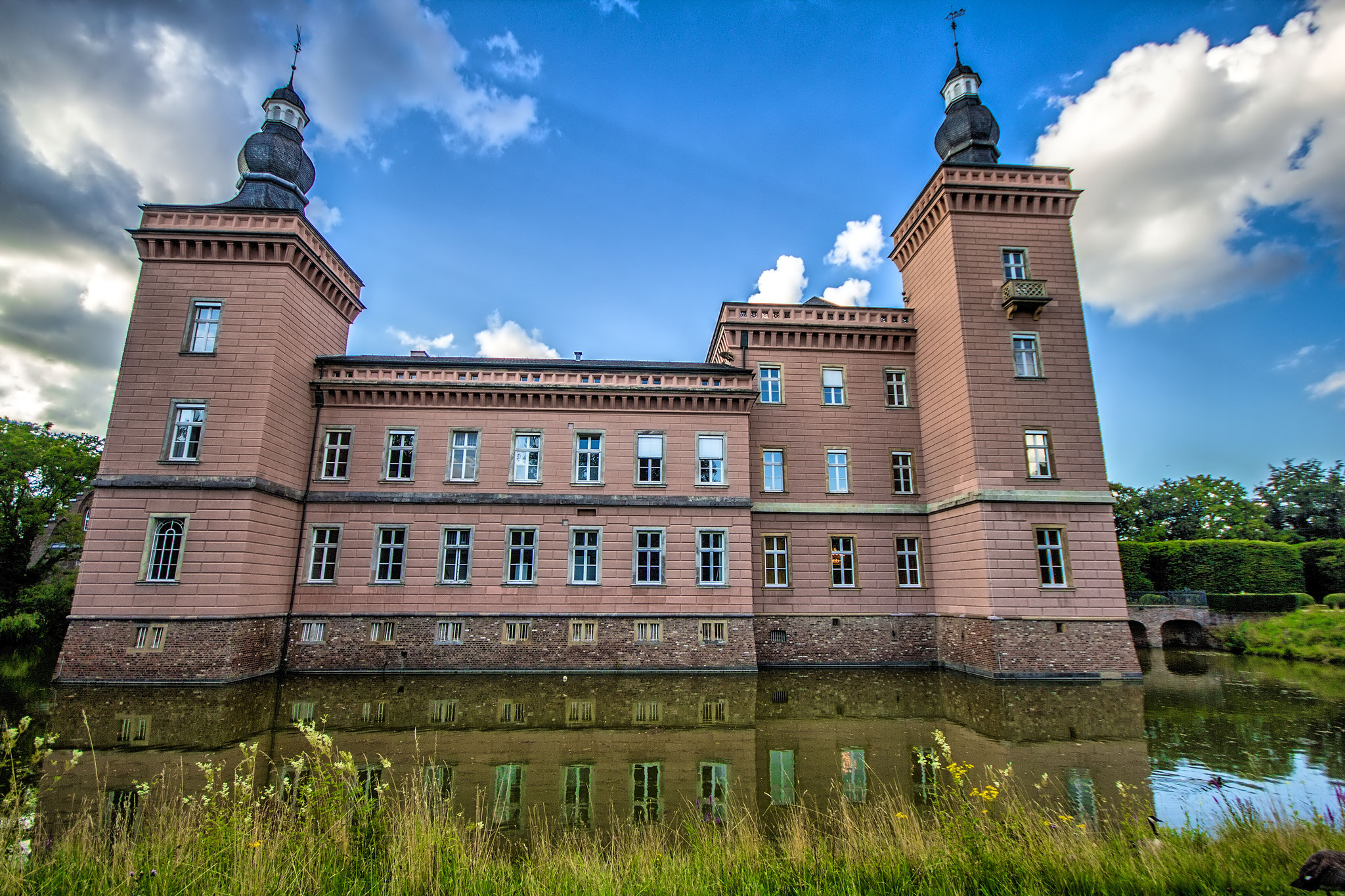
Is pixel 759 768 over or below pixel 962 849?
below

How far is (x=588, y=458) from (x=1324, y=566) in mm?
37252

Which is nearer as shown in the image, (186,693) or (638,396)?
(186,693)

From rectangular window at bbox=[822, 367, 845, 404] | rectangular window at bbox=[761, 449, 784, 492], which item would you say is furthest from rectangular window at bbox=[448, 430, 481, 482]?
rectangular window at bbox=[822, 367, 845, 404]

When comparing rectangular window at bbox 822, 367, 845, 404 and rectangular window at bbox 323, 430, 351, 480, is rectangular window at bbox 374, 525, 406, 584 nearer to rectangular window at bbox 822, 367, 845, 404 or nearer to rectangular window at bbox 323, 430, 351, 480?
rectangular window at bbox 323, 430, 351, 480

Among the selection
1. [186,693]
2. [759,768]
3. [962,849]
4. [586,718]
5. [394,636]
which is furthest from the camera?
[394,636]

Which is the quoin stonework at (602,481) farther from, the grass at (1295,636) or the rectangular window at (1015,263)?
the grass at (1295,636)

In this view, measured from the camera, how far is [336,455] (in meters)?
20.5

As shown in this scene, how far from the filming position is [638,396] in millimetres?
21047

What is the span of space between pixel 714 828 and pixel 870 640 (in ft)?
55.5

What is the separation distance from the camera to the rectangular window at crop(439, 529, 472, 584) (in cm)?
1952

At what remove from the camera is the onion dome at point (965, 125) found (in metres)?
22.6

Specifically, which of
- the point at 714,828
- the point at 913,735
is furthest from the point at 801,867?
the point at 913,735

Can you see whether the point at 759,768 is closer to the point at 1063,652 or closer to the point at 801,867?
the point at 801,867

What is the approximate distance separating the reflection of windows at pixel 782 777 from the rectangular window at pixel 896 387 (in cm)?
1632
